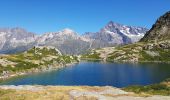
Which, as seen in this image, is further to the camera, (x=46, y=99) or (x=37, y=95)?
(x=37, y=95)

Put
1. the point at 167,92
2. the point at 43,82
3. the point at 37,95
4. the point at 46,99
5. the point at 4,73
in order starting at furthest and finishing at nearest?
the point at 4,73 → the point at 43,82 → the point at 167,92 → the point at 37,95 → the point at 46,99

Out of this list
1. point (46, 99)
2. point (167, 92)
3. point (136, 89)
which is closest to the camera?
point (46, 99)

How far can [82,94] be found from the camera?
6344 cm

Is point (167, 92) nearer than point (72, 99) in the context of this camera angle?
No

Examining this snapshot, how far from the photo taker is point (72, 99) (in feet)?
194

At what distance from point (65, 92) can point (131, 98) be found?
14.8 metres

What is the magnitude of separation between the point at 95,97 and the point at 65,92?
359 inches

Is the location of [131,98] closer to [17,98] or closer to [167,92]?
[167,92]

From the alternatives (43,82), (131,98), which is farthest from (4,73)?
(131,98)

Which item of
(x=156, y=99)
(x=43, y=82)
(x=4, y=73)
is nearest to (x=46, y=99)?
(x=156, y=99)

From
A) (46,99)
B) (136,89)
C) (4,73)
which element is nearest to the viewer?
(46,99)

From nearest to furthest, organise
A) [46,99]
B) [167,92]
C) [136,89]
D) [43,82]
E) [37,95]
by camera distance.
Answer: [46,99] < [37,95] < [167,92] < [136,89] < [43,82]

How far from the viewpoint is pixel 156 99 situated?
2324 inches

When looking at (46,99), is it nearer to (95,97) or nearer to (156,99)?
(95,97)
